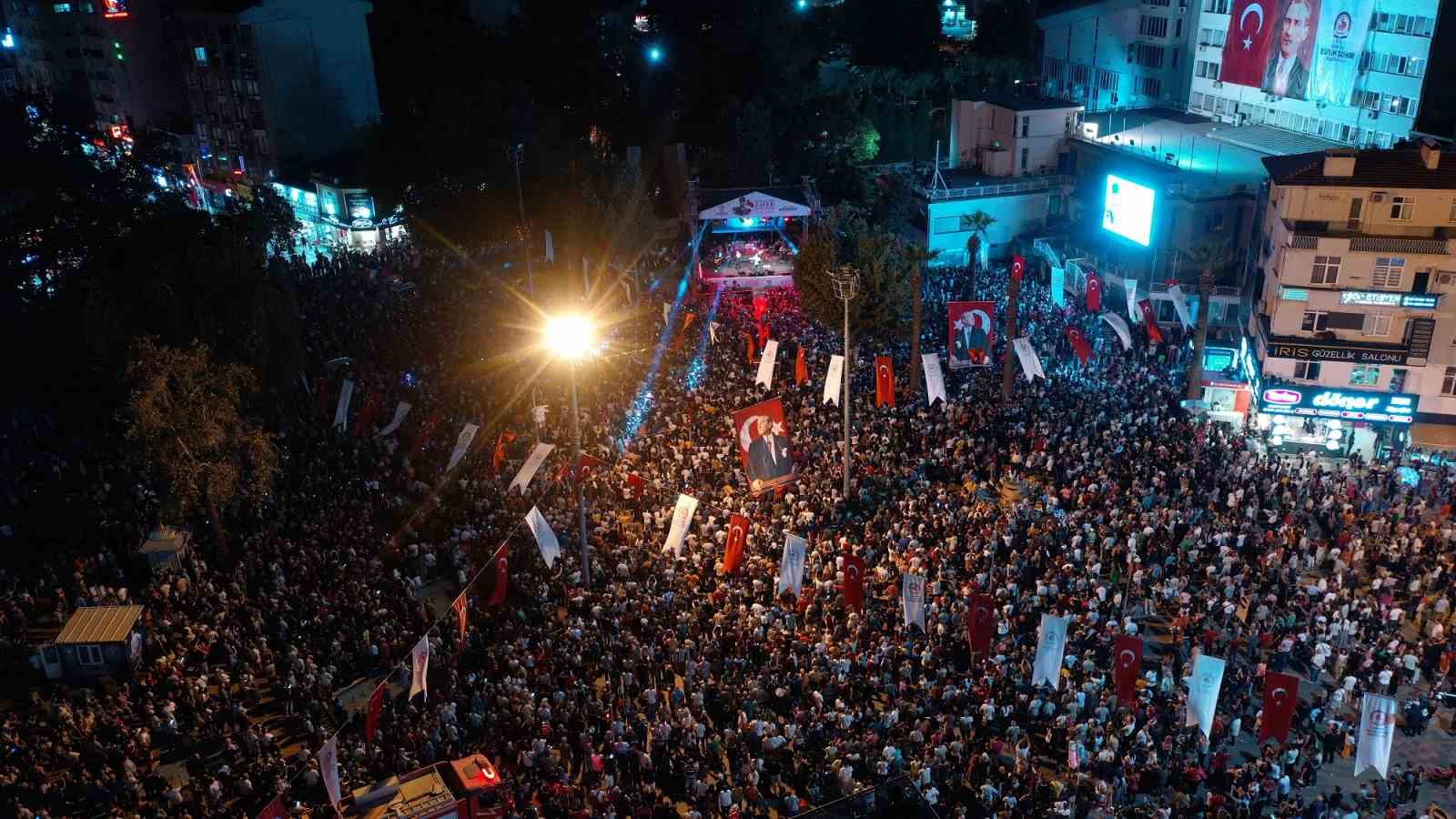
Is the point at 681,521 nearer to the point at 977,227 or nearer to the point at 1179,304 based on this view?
the point at 1179,304

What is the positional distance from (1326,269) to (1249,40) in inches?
1053

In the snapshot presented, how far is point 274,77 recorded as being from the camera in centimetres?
6359

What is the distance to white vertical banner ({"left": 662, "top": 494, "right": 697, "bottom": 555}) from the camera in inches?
973

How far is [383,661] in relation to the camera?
23.7 metres

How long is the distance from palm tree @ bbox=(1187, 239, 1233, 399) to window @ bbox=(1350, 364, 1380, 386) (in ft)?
15.0

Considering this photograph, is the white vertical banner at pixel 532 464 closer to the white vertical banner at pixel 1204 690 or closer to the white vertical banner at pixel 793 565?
the white vertical banner at pixel 793 565

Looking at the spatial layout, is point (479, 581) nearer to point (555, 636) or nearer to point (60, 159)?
point (555, 636)

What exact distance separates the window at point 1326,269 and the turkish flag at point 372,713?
31.3 m

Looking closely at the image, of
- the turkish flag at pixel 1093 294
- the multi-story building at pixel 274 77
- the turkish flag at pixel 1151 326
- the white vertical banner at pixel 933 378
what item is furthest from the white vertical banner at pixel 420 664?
the multi-story building at pixel 274 77

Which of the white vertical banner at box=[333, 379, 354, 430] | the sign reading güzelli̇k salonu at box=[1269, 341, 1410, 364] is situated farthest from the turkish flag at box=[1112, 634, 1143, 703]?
the white vertical banner at box=[333, 379, 354, 430]

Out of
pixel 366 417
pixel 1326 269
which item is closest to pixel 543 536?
pixel 366 417

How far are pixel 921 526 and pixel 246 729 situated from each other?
610 inches

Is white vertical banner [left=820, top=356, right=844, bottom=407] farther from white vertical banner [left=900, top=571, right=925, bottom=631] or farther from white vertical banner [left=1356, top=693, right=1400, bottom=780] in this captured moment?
white vertical banner [left=1356, top=693, right=1400, bottom=780]

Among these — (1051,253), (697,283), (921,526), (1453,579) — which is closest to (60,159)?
(697,283)
